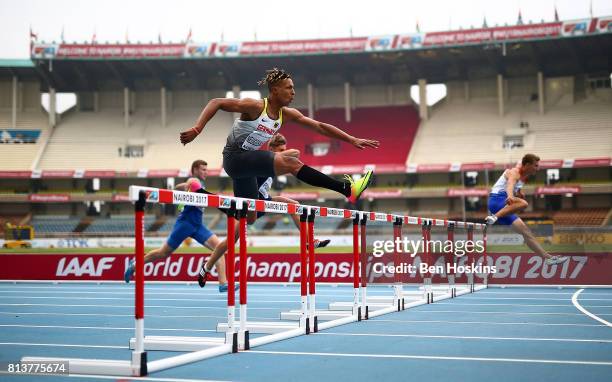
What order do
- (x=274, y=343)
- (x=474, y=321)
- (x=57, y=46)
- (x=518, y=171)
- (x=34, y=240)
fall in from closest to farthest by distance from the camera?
(x=274, y=343)
(x=474, y=321)
(x=518, y=171)
(x=34, y=240)
(x=57, y=46)

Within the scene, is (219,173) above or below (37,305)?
above

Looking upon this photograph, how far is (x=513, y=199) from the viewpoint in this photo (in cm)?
1154

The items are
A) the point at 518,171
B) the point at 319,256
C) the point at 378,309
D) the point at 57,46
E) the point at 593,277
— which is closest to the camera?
the point at 378,309

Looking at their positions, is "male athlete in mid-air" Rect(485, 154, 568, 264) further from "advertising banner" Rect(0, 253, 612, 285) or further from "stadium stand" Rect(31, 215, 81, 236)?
"stadium stand" Rect(31, 215, 81, 236)

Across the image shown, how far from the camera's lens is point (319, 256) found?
58.5 feet

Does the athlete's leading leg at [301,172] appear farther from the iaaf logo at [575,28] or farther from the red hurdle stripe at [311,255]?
the iaaf logo at [575,28]

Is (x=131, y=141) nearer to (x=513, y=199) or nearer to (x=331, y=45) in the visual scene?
(x=331, y=45)

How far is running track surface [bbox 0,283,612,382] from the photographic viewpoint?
5.03 m

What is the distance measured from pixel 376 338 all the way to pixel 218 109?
9.37ft

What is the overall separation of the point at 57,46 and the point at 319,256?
36376 mm

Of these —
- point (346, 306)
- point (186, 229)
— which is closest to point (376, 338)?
point (346, 306)

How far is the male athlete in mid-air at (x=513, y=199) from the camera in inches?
456

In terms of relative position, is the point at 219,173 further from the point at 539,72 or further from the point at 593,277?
the point at 593,277

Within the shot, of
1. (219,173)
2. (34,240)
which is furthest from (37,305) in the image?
(219,173)
